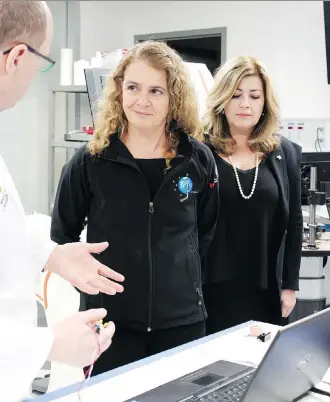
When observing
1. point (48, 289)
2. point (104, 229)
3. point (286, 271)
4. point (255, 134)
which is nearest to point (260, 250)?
point (286, 271)

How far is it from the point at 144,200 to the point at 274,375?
2.68 feet

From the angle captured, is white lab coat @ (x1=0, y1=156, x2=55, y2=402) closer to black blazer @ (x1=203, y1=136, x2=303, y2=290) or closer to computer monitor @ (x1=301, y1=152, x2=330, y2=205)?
black blazer @ (x1=203, y1=136, x2=303, y2=290)

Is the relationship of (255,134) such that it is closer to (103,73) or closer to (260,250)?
(260,250)

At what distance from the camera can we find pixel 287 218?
2.23 m

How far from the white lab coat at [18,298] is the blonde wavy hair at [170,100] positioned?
25.3 inches

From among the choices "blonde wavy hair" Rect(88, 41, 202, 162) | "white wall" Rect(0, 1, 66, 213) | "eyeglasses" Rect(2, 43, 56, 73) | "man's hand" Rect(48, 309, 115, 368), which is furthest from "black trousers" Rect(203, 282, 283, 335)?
"white wall" Rect(0, 1, 66, 213)

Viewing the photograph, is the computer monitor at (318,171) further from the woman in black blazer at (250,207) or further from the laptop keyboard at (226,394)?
the laptop keyboard at (226,394)

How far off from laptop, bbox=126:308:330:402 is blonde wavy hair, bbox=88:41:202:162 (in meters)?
0.76

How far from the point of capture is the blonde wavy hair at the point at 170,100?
189cm

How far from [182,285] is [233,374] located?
49 centimetres

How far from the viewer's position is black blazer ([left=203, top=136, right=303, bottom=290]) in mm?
2225

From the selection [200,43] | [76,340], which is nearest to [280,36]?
[200,43]

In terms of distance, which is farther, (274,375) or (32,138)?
(32,138)

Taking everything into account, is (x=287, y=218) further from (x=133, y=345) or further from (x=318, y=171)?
(x=318, y=171)
